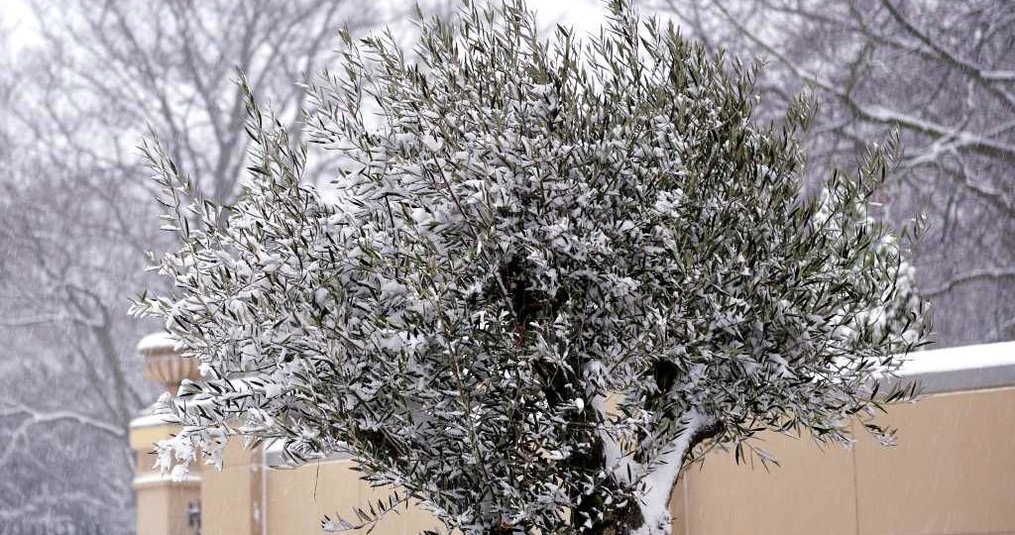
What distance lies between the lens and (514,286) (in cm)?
532

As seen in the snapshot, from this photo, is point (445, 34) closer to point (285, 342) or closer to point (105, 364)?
point (285, 342)

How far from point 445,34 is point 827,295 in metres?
2.06

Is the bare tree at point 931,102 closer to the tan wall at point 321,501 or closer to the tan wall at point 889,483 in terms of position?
the tan wall at point 321,501

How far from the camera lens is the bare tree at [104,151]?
25375 mm

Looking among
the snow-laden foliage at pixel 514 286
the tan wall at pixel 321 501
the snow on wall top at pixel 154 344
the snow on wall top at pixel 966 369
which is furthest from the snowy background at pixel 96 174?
the snow-laden foliage at pixel 514 286

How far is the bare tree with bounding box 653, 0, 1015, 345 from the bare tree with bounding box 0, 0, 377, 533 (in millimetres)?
9858

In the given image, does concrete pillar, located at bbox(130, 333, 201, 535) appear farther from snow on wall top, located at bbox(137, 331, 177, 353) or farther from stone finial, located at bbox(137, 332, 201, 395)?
snow on wall top, located at bbox(137, 331, 177, 353)

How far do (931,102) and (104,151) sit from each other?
16563 millimetres

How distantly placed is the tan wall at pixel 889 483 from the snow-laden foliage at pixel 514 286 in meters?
1.79

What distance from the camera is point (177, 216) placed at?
208 inches

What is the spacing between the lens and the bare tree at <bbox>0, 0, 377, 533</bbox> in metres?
25.4

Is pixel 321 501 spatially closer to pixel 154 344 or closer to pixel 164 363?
pixel 164 363

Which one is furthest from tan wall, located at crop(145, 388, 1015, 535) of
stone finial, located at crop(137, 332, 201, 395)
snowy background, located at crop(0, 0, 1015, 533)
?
snowy background, located at crop(0, 0, 1015, 533)

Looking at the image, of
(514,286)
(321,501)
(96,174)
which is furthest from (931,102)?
→ (96,174)
